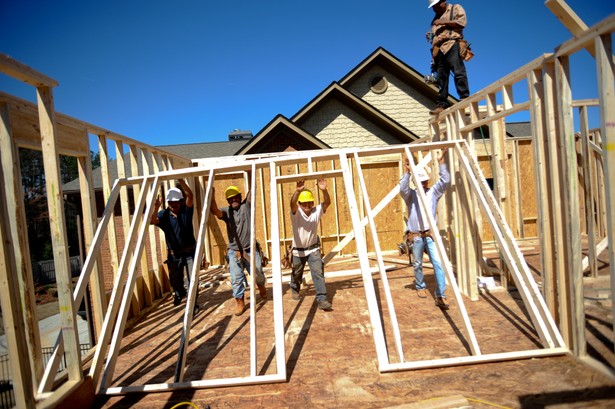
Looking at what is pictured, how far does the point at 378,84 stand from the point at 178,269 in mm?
10295

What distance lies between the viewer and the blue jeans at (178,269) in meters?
5.55

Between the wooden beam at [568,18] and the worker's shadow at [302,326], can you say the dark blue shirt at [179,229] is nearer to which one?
the worker's shadow at [302,326]

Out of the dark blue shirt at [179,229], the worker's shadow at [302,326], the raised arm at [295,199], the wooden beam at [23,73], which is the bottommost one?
the worker's shadow at [302,326]

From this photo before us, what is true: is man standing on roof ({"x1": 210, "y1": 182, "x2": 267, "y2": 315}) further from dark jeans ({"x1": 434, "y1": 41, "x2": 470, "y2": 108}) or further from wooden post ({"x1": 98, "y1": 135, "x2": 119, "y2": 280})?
dark jeans ({"x1": 434, "y1": 41, "x2": 470, "y2": 108})

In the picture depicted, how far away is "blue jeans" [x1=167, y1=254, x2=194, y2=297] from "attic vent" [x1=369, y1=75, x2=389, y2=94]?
32.7 ft

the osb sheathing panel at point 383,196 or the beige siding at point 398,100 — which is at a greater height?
the beige siding at point 398,100

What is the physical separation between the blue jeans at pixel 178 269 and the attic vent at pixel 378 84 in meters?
9.97

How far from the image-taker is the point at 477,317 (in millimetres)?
4324

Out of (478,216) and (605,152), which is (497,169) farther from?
(605,152)

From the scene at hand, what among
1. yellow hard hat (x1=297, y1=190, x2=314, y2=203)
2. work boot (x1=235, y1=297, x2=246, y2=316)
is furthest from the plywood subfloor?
yellow hard hat (x1=297, y1=190, x2=314, y2=203)

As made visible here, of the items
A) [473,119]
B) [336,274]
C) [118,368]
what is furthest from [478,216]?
[118,368]

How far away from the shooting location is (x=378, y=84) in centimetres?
1302

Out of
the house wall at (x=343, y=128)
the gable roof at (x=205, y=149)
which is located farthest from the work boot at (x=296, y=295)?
the gable roof at (x=205, y=149)

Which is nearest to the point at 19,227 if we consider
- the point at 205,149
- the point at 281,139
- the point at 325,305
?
the point at 325,305
